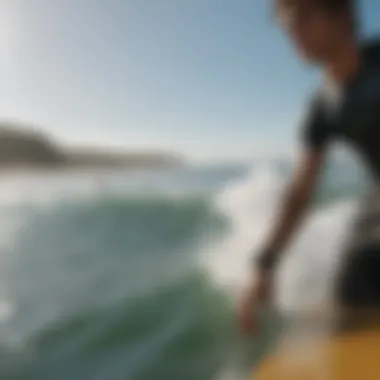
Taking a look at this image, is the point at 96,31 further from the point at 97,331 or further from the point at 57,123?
the point at 97,331

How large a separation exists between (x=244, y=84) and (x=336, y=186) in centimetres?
23

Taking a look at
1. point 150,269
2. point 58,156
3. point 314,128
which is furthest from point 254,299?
point 58,156

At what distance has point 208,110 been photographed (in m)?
1.17

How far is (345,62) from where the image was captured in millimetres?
1101

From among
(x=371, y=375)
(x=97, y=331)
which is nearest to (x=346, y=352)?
(x=371, y=375)

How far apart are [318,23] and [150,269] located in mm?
457

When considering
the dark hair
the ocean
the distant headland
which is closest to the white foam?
the ocean

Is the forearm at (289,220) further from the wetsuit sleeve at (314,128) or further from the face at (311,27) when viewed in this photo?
the face at (311,27)

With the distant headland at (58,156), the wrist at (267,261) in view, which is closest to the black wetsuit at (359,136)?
the wrist at (267,261)

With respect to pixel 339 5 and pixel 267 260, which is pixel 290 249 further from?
pixel 339 5

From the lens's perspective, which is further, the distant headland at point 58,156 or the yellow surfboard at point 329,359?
the distant headland at point 58,156

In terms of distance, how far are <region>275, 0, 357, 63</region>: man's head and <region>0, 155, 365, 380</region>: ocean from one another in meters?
0.18

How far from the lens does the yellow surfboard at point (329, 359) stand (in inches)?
41.1

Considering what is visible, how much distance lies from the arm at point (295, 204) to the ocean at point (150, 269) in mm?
16
